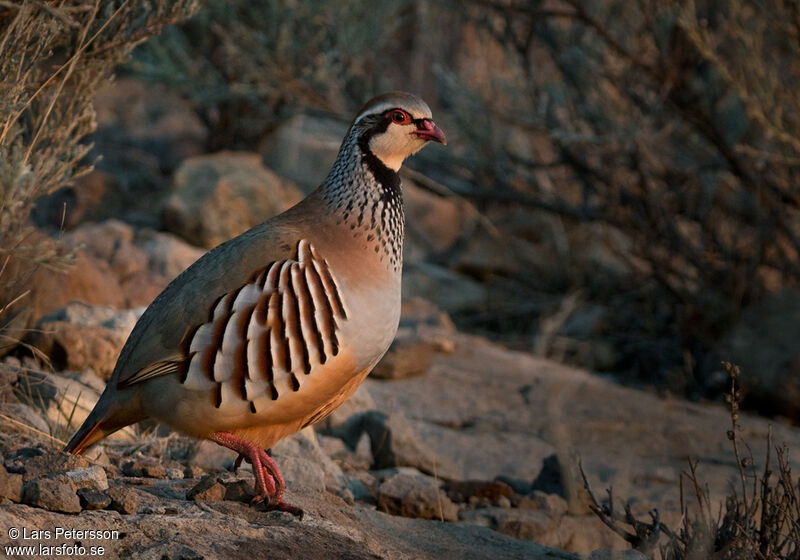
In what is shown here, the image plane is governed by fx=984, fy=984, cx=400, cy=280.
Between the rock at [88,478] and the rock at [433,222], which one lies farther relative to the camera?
the rock at [433,222]

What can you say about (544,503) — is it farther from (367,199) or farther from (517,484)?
(367,199)

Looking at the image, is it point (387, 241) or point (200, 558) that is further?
point (387, 241)

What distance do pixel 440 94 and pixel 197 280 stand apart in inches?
284

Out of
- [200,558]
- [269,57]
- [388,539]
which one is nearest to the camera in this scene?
[200,558]

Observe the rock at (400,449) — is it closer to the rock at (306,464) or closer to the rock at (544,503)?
the rock at (306,464)

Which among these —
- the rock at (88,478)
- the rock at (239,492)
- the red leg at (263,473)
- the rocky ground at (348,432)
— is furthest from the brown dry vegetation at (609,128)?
the rock at (88,478)

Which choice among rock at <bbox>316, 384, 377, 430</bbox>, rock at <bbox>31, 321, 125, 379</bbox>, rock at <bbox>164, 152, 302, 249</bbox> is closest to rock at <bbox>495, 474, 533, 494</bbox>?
rock at <bbox>316, 384, 377, 430</bbox>

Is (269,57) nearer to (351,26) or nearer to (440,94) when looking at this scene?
(351,26)

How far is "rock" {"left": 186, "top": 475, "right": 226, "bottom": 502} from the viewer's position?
11.2 feet

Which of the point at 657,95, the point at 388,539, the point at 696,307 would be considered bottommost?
the point at 388,539

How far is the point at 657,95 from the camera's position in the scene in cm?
888

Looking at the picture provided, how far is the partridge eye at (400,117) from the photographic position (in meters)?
4.13

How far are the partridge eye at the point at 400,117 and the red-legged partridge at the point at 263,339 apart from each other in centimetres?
48

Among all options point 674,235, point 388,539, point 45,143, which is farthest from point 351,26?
point 388,539
